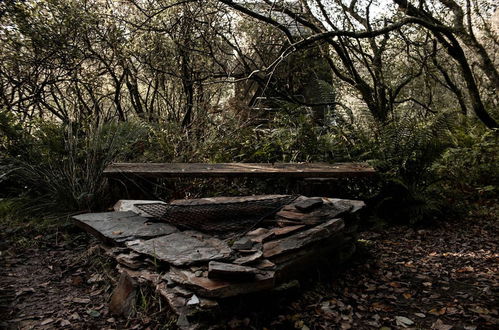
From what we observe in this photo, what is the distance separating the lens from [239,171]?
156 inches

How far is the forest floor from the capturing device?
217 centimetres

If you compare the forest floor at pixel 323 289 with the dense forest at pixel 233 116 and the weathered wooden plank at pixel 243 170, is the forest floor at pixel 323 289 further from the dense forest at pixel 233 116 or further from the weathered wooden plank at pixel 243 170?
the weathered wooden plank at pixel 243 170

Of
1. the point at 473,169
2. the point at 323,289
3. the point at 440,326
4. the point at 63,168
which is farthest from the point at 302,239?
the point at 473,169

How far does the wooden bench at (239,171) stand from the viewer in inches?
156

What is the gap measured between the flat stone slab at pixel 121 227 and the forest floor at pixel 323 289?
28 cm

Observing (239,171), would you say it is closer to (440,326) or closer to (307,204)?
(307,204)

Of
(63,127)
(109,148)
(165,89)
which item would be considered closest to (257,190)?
(109,148)

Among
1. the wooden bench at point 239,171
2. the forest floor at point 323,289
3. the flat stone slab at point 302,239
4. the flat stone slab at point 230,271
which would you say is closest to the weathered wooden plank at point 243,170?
the wooden bench at point 239,171

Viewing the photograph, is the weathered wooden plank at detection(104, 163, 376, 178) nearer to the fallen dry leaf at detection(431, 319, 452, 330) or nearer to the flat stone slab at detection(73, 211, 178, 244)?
the flat stone slab at detection(73, 211, 178, 244)

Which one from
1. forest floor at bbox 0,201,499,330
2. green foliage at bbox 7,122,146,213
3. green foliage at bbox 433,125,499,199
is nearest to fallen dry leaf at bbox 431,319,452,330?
forest floor at bbox 0,201,499,330

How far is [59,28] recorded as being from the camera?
591 cm

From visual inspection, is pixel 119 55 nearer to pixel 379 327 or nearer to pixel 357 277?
pixel 357 277

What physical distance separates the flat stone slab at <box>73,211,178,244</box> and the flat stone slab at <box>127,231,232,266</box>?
12 centimetres

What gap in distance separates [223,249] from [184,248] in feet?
0.92
